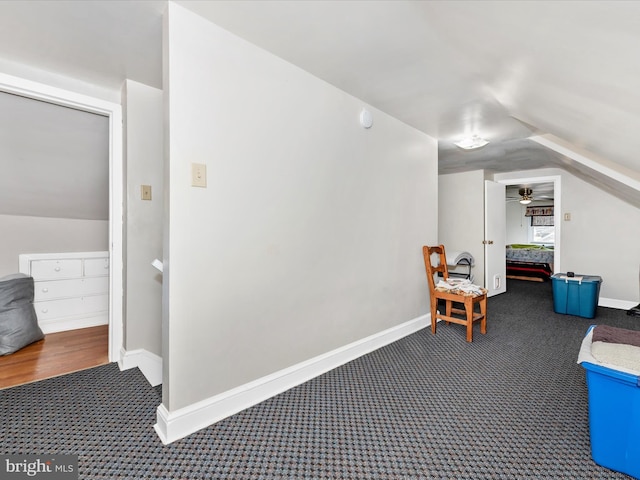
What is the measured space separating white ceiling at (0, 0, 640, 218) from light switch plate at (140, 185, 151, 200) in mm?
776

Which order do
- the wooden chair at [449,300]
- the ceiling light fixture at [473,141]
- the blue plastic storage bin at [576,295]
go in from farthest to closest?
the blue plastic storage bin at [576,295]
the ceiling light fixture at [473,141]
the wooden chair at [449,300]

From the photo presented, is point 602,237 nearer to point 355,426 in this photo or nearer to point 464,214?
point 464,214

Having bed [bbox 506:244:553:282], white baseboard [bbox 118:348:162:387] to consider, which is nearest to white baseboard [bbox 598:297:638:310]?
bed [bbox 506:244:553:282]

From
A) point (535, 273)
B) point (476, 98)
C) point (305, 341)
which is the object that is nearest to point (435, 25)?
point (476, 98)

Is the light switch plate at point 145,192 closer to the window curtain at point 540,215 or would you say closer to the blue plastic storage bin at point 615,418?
the blue plastic storage bin at point 615,418

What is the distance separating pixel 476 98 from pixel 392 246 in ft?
4.69

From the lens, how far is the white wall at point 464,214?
511cm

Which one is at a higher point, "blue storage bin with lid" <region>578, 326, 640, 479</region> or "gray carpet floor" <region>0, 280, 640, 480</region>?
"blue storage bin with lid" <region>578, 326, 640, 479</region>

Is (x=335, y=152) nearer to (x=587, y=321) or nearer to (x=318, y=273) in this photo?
(x=318, y=273)

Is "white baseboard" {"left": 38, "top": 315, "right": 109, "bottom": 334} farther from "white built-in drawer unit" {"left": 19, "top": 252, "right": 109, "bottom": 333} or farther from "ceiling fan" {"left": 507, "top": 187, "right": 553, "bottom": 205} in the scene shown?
"ceiling fan" {"left": 507, "top": 187, "right": 553, "bottom": 205}

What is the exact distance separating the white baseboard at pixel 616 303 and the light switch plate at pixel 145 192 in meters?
5.89

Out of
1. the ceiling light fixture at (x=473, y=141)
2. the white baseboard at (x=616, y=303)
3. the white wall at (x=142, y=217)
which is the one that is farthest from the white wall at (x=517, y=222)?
the white wall at (x=142, y=217)

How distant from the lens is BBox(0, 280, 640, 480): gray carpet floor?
139cm

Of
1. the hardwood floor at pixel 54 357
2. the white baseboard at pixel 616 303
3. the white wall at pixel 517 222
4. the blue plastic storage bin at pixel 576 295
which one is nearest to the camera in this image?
the hardwood floor at pixel 54 357
